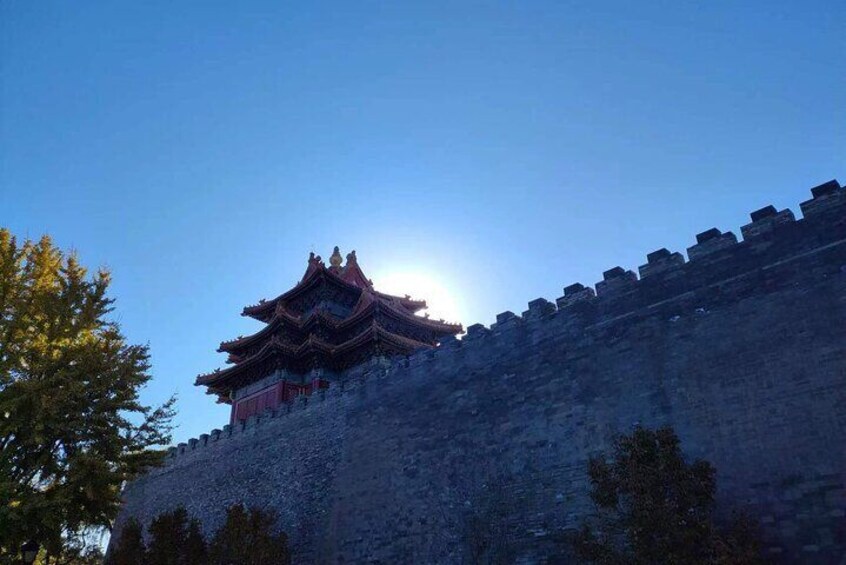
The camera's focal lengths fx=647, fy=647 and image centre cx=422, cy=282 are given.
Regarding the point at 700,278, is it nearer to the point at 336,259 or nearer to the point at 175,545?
the point at 175,545

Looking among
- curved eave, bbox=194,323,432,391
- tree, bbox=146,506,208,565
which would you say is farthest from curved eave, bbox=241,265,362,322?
tree, bbox=146,506,208,565

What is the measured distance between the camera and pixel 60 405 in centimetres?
1242

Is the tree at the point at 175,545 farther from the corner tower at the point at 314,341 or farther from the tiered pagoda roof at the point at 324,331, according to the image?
the tiered pagoda roof at the point at 324,331

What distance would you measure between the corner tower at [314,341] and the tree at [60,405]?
853cm

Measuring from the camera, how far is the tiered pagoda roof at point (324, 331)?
2206cm

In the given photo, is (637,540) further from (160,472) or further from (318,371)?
(160,472)

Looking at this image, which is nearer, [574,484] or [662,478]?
[662,478]

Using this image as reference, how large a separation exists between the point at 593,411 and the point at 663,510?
340 centimetres

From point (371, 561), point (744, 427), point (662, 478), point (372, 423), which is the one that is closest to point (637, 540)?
point (662, 478)

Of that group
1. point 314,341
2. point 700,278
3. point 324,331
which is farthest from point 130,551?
point 700,278

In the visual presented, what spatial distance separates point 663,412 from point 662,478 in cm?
231

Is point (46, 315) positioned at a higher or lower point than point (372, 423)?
higher

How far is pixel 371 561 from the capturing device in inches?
552

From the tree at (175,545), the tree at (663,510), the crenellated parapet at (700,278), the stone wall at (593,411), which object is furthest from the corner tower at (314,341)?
the tree at (663,510)
